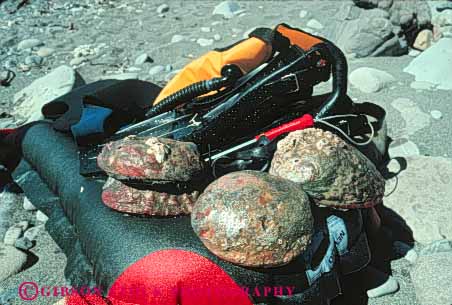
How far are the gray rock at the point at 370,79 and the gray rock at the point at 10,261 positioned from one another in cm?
247

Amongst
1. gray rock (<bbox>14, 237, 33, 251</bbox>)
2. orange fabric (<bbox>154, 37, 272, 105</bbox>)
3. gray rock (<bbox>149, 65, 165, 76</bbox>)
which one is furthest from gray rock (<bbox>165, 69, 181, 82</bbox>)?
gray rock (<bbox>14, 237, 33, 251</bbox>)

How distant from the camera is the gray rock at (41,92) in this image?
13.6 ft

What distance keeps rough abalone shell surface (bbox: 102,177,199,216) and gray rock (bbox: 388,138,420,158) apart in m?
1.43

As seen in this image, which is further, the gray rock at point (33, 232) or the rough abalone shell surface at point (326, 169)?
the gray rock at point (33, 232)

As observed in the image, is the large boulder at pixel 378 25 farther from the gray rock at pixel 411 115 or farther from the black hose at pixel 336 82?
the black hose at pixel 336 82

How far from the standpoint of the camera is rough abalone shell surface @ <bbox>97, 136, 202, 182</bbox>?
2.17 metres

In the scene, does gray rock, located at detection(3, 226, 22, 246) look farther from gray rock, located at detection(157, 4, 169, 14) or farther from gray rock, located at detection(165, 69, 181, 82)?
gray rock, located at detection(157, 4, 169, 14)

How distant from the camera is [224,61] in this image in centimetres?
306

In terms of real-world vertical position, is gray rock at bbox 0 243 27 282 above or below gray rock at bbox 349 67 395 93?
above

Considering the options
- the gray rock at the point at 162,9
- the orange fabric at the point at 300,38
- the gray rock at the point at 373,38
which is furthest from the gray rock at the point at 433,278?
the gray rock at the point at 162,9

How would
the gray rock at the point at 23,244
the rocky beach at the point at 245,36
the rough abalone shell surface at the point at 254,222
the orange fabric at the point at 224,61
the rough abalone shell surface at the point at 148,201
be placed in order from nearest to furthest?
1. the rough abalone shell surface at the point at 254,222
2. the rough abalone shell surface at the point at 148,201
3. the rocky beach at the point at 245,36
4. the gray rock at the point at 23,244
5. the orange fabric at the point at 224,61

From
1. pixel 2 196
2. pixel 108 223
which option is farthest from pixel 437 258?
pixel 2 196

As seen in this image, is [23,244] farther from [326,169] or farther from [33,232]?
[326,169]

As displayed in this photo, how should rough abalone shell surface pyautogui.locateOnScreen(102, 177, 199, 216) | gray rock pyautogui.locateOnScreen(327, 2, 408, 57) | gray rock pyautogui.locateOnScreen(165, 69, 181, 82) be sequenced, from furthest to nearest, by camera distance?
1. gray rock pyautogui.locateOnScreen(165, 69, 181, 82)
2. gray rock pyautogui.locateOnScreen(327, 2, 408, 57)
3. rough abalone shell surface pyautogui.locateOnScreen(102, 177, 199, 216)
